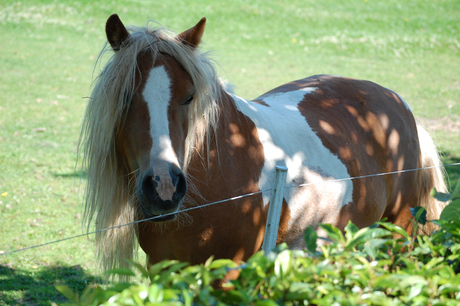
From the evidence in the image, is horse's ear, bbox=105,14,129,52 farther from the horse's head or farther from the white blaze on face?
the white blaze on face

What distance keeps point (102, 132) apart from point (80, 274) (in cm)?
229

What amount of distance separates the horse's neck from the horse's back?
0.44 feet

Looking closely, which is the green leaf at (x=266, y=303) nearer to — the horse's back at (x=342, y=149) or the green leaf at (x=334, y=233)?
the green leaf at (x=334, y=233)

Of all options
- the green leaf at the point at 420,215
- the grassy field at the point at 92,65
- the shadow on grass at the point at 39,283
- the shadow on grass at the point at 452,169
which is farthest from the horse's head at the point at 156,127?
the shadow on grass at the point at 452,169

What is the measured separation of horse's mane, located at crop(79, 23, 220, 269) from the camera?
192 centimetres

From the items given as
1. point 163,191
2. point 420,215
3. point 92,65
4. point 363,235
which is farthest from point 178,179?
point 92,65

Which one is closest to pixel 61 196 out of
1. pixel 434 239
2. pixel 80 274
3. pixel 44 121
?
pixel 80 274

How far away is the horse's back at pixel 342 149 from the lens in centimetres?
250

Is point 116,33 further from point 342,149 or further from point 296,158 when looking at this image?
point 342,149

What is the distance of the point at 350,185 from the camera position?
2656 millimetres

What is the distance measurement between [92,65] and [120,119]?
19.3ft

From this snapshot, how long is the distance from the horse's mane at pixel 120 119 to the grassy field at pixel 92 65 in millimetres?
276

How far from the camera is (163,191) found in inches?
65.5

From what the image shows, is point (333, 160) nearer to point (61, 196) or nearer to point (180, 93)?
point (180, 93)
